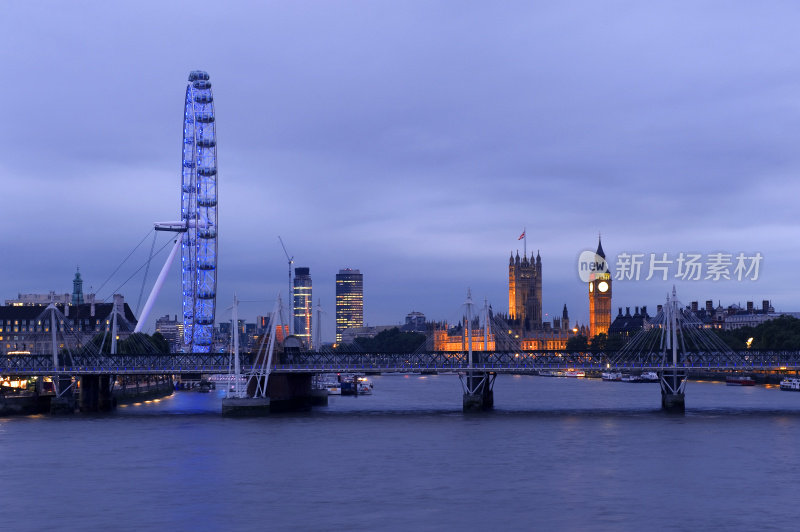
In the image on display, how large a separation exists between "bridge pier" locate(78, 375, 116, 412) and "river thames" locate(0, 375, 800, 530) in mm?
11123

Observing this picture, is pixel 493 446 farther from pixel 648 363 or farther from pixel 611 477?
pixel 648 363

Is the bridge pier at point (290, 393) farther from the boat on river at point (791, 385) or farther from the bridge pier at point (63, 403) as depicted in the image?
the boat on river at point (791, 385)

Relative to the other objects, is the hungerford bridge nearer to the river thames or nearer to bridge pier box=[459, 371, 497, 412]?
bridge pier box=[459, 371, 497, 412]

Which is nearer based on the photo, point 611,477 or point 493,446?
point 611,477

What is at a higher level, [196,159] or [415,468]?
[196,159]

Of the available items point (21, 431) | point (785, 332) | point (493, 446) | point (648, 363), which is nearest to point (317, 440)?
point (493, 446)

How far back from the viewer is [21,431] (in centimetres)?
7962

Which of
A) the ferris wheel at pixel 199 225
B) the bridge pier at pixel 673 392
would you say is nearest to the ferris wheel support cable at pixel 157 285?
the ferris wheel at pixel 199 225

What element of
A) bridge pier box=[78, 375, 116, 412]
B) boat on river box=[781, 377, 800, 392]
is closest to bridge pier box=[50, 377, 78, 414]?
bridge pier box=[78, 375, 116, 412]

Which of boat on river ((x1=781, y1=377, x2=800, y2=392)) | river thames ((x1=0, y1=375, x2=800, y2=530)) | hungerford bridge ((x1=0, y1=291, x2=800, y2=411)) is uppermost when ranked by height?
hungerford bridge ((x1=0, y1=291, x2=800, y2=411))

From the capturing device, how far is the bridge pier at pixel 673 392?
95000 mm

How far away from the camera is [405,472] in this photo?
57375 millimetres

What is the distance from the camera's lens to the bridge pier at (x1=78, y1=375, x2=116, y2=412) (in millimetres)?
103562

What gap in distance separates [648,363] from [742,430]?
21.8 meters
